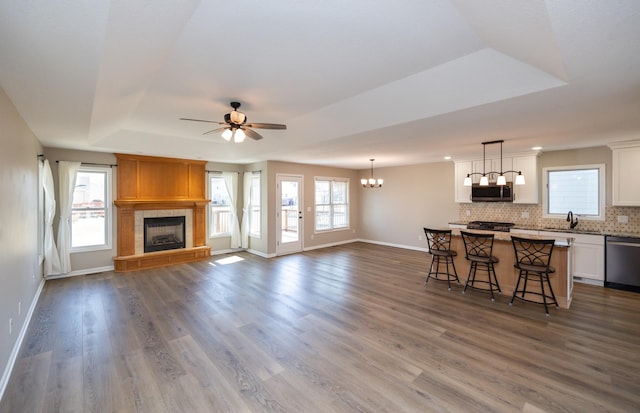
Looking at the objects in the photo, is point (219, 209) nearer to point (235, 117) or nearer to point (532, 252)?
point (235, 117)

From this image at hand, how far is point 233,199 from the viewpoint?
7.49 metres

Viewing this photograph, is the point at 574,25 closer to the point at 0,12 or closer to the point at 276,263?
the point at 0,12

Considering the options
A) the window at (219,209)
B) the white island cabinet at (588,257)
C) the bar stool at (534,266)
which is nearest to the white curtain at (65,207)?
the window at (219,209)

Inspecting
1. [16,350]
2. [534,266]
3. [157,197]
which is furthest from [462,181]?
[16,350]

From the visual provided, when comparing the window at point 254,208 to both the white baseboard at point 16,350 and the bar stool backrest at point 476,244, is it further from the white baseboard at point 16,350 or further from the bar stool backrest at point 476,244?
the bar stool backrest at point 476,244

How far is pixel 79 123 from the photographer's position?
138 inches

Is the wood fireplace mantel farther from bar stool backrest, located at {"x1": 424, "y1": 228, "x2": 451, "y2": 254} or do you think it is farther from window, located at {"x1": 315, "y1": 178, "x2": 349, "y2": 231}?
bar stool backrest, located at {"x1": 424, "y1": 228, "x2": 451, "y2": 254}

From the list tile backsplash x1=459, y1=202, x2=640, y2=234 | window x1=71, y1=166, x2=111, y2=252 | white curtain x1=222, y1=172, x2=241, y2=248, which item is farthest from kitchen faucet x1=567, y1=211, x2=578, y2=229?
window x1=71, y1=166, x2=111, y2=252

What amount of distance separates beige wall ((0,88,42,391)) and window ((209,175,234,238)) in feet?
11.6

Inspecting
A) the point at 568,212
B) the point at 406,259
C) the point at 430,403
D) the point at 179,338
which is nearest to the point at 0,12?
the point at 179,338

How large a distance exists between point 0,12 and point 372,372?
3340mm

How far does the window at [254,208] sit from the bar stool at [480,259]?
16.3 feet

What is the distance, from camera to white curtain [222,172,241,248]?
740cm

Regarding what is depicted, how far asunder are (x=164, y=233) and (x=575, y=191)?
888cm
